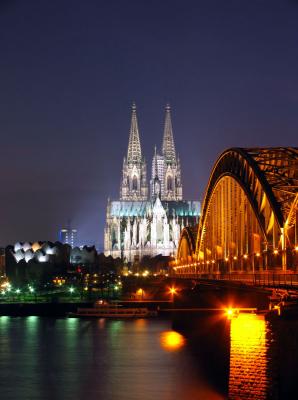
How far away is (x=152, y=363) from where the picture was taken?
50375 mm

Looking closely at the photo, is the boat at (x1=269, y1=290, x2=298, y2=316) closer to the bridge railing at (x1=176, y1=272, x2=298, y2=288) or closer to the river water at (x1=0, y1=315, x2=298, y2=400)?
the bridge railing at (x1=176, y1=272, x2=298, y2=288)

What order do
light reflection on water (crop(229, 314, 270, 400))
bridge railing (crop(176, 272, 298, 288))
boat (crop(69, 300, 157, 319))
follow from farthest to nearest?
1. boat (crop(69, 300, 157, 319))
2. bridge railing (crop(176, 272, 298, 288))
3. light reflection on water (crop(229, 314, 270, 400))

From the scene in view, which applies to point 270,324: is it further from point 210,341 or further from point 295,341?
point 210,341

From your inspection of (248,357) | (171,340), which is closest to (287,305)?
(248,357)

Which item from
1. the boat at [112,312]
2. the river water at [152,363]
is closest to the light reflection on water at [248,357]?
the river water at [152,363]

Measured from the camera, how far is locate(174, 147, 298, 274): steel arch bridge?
39.1 meters

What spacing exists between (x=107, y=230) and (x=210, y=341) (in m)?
142

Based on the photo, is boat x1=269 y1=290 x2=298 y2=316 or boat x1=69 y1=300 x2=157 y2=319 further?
boat x1=69 y1=300 x2=157 y2=319

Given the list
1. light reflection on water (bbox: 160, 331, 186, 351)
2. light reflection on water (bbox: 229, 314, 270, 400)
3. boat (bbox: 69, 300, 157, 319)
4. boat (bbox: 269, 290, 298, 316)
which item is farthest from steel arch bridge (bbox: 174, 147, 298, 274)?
boat (bbox: 69, 300, 157, 319)

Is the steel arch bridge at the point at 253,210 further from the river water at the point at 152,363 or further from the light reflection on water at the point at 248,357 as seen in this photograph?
the river water at the point at 152,363

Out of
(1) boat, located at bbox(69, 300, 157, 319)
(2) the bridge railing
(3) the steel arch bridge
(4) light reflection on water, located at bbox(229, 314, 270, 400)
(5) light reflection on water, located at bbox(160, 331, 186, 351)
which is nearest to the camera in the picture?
(4) light reflection on water, located at bbox(229, 314, 270, 400)

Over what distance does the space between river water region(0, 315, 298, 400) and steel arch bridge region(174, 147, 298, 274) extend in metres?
4.49

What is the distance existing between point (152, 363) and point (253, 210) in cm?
1120

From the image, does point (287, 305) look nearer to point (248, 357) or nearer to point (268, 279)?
point (248, 357)
